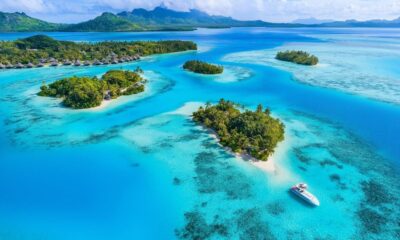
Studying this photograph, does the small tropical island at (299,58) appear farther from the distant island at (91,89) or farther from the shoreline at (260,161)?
the shoreline at (260,161)

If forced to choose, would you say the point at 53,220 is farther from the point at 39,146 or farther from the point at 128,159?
the point at 39,146

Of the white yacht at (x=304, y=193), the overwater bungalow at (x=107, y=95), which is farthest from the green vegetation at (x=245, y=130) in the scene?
the overwater bungalow at (x=107, y=95)

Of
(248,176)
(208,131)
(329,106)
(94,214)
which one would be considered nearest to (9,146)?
(94,214)

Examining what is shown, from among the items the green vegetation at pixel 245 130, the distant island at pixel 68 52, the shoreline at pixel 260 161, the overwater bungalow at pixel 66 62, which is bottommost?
the overwater bungalow at pixel 66 62

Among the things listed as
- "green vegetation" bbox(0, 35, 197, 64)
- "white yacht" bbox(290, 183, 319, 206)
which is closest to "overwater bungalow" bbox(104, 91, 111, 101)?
"white yacht" bbox(290, 183, 319, 206)

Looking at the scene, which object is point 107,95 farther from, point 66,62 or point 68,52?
point 68,52

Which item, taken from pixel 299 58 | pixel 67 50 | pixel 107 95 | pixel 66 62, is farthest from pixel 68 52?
pixel 299 58

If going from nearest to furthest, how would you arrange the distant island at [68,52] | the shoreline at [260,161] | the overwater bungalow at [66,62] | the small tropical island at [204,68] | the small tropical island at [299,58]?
the shoreline at [260,161], the small tropical island at [204,68], the small tropical island at [299,58], the distant island at [68,52], the overwater bungalow at [66,62]
